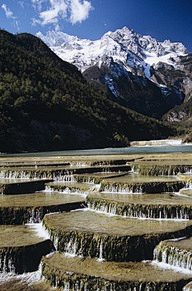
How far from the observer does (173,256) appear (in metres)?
13.1

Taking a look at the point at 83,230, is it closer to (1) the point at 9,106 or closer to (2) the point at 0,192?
(2) the point at 0,192

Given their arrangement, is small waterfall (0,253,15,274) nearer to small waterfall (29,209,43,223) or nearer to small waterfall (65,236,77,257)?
small waterfall (65,236,77,257)

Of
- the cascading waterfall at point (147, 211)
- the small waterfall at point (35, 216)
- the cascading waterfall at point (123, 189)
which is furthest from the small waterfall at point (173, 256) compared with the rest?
the cascading waterfall at point (123, 189)

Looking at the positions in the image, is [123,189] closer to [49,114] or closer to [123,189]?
[123,189]

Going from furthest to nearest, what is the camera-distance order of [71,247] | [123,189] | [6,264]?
[123,189] < [71,247] < [6,264]

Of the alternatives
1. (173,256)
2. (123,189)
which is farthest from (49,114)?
(173,256)

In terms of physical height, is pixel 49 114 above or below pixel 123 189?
above

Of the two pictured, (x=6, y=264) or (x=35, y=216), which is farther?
(x=35, y=216)

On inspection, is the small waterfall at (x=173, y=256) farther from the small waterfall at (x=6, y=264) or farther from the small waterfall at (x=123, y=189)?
the small waterfall at (x=123, y=189)

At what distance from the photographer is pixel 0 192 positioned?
963 inches

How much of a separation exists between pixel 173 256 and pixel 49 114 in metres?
111

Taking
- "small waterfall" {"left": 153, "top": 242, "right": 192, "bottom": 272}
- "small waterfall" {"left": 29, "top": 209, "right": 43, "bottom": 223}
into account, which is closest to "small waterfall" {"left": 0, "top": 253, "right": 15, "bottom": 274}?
"small waterfall" {"left": 29, "top": 209, "right": 43, "bottom": 223}

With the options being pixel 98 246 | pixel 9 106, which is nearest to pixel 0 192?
pixel 98 246

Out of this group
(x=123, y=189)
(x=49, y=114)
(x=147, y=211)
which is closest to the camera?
(x=147, y=211)
